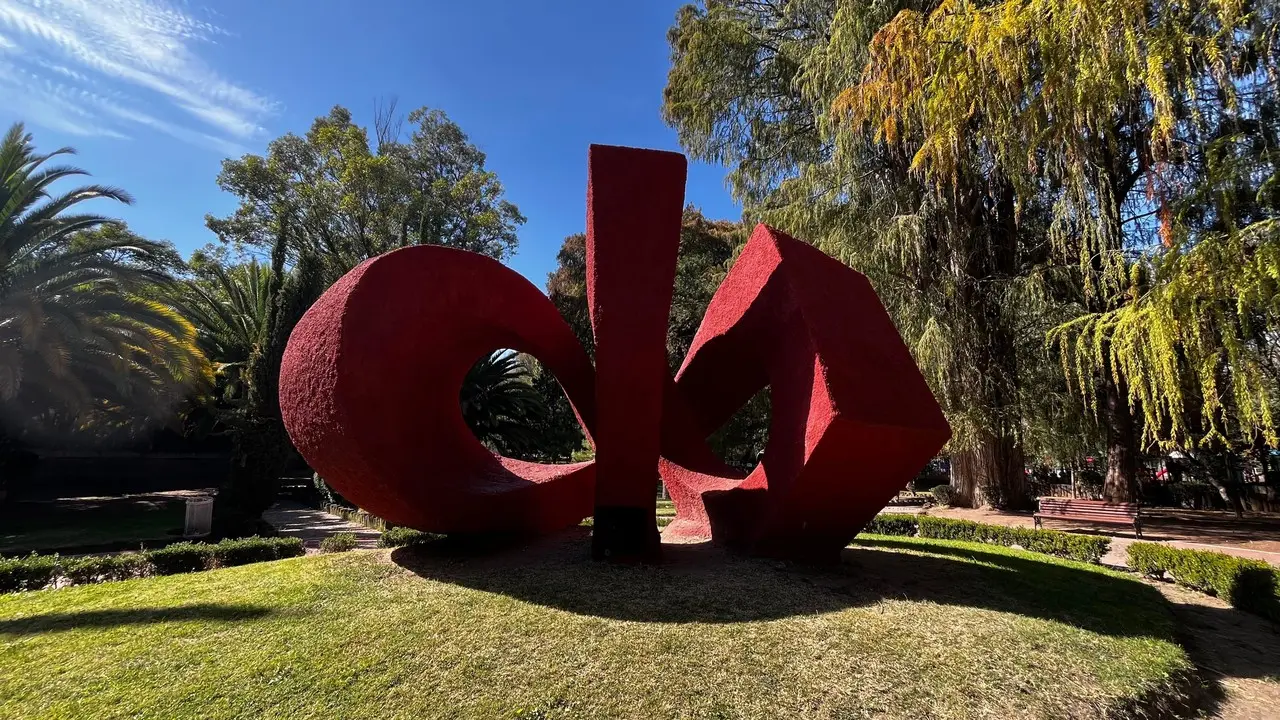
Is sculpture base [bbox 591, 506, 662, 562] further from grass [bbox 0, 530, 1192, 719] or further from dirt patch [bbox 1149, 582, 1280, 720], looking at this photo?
dirt patch [bbox 1149, 582, 1280, 720]

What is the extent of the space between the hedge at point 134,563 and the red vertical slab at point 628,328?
5.32 meters

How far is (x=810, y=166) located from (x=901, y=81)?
4563 millimetres

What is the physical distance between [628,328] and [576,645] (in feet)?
11.1

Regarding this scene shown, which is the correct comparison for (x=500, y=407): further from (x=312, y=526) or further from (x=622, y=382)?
(x=622, y=382)

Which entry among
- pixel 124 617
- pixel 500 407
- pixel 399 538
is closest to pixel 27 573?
pixel 124 617

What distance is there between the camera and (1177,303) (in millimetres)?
6781

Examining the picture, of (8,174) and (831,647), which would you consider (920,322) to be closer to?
(831,647)

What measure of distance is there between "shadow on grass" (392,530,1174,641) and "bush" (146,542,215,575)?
2.97 meters

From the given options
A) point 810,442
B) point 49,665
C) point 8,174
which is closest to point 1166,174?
point 810,442

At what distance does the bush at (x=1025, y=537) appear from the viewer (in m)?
10.2

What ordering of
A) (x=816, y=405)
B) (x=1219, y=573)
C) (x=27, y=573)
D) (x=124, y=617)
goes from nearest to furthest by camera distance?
(x=124, y=617)
(x=816, y=405)
(x=27, y=573)
(x=1219, y=573)

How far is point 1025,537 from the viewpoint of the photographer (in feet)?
36.1

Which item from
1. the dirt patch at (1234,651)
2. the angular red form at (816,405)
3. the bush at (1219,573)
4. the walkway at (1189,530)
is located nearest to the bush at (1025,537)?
the walkway at (1189,530)

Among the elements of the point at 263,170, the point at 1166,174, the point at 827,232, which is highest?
the point at 263,170
